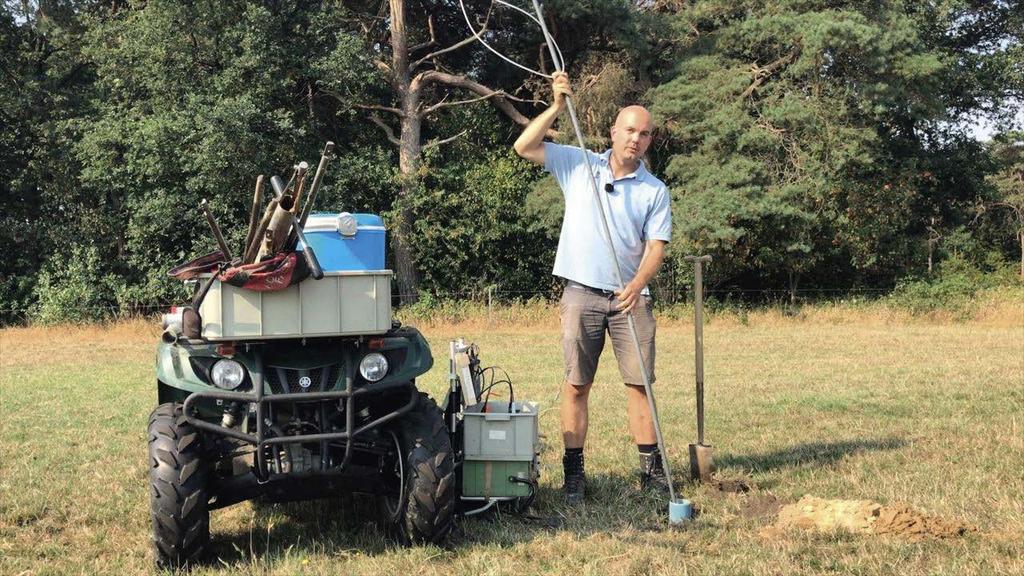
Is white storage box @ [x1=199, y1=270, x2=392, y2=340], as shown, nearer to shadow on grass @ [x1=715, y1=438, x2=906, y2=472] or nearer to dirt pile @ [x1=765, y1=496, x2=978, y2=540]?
dirt pile @ [x1=765, y1=496, x2=978, y2=540]

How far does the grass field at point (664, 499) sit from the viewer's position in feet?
12.6

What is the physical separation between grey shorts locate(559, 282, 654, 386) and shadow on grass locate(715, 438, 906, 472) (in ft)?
4.10

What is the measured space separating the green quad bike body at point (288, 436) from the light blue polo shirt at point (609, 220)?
1171 millimetres

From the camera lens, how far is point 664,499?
189 inches

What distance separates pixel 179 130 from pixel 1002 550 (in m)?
19.2

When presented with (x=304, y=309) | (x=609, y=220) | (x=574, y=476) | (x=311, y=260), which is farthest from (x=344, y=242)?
(x=574, y=476)

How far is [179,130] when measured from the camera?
19969mm

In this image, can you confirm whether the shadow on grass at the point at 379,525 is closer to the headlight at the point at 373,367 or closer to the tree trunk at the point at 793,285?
the headlight at the point at 373,367

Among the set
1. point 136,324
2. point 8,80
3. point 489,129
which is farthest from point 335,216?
point 8,80

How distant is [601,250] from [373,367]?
1.48m

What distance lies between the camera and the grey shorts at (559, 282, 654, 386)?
4867 mm

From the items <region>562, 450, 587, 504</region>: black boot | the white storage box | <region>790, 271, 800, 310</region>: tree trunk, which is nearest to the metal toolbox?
<region>562, 450, 587, 504</region>: black boot

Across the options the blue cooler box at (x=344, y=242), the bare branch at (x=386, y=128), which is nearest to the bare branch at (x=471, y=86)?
the bare branch at (x=386, y=128)

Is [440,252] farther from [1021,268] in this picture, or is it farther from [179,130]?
[1021,268]
